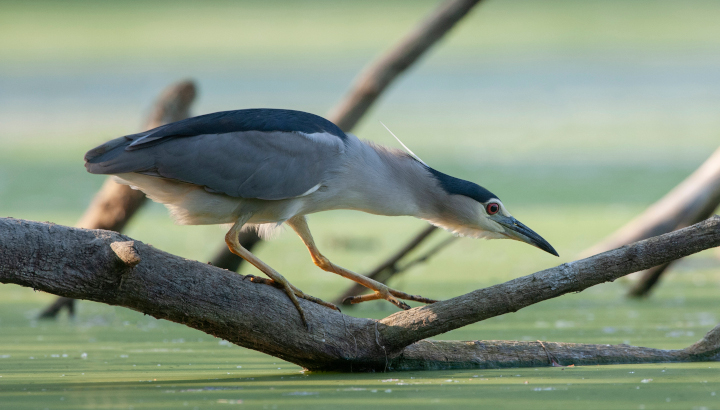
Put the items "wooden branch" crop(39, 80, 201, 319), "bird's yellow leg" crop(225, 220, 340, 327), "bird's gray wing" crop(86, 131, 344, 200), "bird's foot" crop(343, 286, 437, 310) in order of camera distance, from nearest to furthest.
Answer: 1. "bird's yellow leg" crop(225, 220, 340, 327)
2. "bird's gray wing" crop(86, 131, 344, 200)
3. "bird's foot" crop(343, 286, 437, 310)
4. "wooden branch" crop(39, 80, 201, 319)

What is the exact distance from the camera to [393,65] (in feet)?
27.4

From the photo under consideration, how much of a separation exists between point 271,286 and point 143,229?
830cm

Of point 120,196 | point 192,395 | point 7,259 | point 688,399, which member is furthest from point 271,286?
point 120,196

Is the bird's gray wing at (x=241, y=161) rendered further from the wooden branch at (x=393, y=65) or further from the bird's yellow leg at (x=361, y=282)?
the wooden branch at (x=393, y=65)

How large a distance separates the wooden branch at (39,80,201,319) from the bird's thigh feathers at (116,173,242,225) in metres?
2.62

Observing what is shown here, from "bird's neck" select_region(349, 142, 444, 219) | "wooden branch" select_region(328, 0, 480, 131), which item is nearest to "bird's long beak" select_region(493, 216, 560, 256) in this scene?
"bird's neck" select_region(349, 142, 444, 219)

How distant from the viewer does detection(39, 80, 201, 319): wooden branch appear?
308 inches

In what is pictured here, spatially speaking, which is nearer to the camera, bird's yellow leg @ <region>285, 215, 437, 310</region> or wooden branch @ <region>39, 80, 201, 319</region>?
bird's yellow leg @ <region>285, 215, 437, 310</region>

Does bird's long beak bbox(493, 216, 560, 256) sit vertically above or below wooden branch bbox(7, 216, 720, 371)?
above

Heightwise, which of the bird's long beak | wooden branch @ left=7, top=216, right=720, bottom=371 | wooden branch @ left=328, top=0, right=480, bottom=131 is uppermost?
wooden branch @ left=328, top=0, right=480, bottom=131

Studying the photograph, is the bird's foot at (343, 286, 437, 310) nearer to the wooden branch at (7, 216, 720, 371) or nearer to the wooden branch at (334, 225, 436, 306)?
the wooden branch at (7, 216, 720, 371)

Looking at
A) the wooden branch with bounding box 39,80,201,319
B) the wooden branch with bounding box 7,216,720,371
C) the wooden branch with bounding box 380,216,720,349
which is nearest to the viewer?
the wooden branch with bounding box 7,216,720,371

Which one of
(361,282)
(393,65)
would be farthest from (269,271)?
(393,65)

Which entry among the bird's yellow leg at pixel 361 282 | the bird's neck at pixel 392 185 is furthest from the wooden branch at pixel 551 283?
the bird's neck at pixel 392 185
